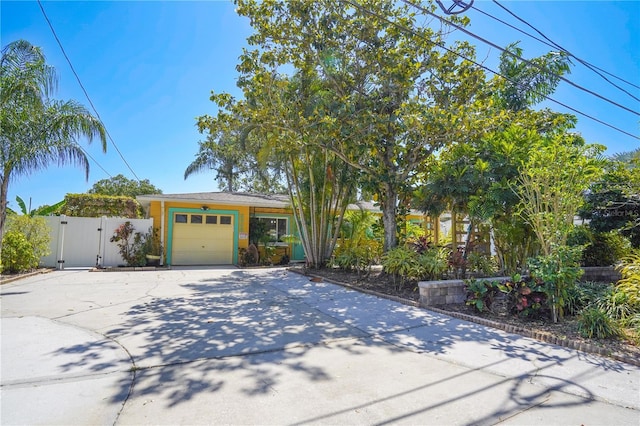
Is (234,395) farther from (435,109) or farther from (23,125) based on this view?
(23,125)

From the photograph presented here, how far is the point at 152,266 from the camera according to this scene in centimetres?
1288

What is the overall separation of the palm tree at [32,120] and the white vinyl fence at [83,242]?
3.93 metres

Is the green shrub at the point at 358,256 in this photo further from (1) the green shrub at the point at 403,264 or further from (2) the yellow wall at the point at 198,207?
(2) the yellow wall at the point at 198,207

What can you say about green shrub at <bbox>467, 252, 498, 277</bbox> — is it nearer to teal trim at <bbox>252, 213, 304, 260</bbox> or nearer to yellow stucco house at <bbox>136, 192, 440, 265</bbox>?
yellow stucco house at <bbox>136, 192, 440, 265</bbox>

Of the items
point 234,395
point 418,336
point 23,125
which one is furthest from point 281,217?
point 234,395

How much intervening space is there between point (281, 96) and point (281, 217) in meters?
7.00

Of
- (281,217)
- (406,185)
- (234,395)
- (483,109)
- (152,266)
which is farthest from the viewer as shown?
(281,217)

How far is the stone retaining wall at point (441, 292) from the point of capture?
6.53 meters

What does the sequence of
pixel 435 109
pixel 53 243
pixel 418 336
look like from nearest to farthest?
pixel 418 336, pixel 435 109, pixel 53 243

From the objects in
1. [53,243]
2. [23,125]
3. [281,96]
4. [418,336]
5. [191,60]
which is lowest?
[418,336]

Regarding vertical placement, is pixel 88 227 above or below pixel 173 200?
below

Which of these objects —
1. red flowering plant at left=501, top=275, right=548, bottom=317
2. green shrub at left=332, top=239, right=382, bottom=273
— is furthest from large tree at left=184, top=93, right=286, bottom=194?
red flowering plant at left=501, top=275, right=548, bottom=317

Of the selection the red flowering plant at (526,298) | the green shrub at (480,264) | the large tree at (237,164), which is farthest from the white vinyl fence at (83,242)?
the red flowering plant at (526,298)

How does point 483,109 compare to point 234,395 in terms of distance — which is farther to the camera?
point 483,109
